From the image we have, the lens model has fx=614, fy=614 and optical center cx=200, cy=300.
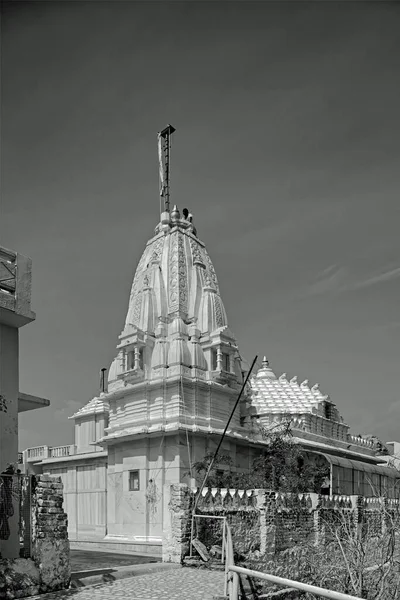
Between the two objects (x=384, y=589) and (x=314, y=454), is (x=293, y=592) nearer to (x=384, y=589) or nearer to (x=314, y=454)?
(x=384, y=589)

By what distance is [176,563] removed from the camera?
640 inches

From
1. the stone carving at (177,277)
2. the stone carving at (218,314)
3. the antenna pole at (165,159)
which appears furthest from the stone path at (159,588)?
the antenna pole at (165,159)

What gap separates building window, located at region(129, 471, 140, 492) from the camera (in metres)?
26.1

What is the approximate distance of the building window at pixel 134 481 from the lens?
1029 inches

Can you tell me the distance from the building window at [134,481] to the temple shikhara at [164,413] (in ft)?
0.14

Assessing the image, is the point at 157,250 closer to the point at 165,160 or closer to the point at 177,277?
the point at 177,277

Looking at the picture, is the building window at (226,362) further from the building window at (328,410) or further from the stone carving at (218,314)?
the building window at (328,410)

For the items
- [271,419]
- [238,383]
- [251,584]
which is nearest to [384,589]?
[251,584]

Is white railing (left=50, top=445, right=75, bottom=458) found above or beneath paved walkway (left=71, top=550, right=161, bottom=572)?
above

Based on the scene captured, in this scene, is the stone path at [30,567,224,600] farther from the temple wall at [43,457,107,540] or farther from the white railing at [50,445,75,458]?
the white railing at [50,445,75,458]

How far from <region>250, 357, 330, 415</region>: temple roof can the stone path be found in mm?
19817

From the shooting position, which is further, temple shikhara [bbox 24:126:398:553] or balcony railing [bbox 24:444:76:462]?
balcony railing [bbox 24:444:76:462]

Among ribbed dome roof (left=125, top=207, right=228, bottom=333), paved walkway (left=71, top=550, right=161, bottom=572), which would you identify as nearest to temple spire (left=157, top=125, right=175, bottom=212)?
ribbed dome roof (left=125, top=207, right=228, bottom=333)

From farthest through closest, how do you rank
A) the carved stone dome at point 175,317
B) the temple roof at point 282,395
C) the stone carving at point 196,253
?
the temple roof at point 282,395
the stone carving at point 196,253
the carved stone dome at point 175,317
